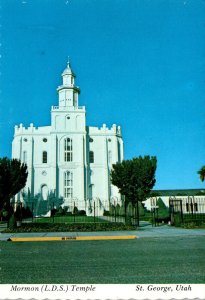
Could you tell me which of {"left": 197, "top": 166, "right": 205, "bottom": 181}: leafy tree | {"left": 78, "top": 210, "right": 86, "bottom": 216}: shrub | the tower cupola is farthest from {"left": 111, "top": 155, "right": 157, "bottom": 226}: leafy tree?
the tower cupola

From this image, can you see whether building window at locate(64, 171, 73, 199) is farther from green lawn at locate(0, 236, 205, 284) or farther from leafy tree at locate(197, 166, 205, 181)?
green lawn at locate(0, 236, 205, 284)

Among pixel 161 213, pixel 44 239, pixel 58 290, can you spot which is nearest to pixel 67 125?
pixel 161 213

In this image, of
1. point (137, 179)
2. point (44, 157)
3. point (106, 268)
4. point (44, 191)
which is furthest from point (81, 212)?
point (106, 268)

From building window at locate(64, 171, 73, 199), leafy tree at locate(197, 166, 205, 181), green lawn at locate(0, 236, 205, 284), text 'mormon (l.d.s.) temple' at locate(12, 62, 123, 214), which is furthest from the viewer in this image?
text 'mormon (l.d.s.) temple' at locate(12, 62, 123, 214)

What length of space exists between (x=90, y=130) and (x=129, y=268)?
5171 centimetres

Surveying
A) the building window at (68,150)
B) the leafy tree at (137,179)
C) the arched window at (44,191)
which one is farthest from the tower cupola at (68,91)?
the leafy tree at (137,179)

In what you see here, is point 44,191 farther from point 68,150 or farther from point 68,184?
point 68,150

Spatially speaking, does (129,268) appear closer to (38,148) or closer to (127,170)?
(127,170)

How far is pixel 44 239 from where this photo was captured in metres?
14.4

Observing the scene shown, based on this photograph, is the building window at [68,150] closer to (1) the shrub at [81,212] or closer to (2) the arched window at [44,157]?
(2) the arched window at [44,157]

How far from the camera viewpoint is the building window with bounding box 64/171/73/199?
53.2 m

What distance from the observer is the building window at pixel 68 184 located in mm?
53188

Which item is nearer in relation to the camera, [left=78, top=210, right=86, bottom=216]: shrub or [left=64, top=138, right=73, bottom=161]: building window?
[left=78, top=210, right=86, bottom=216]: shrub

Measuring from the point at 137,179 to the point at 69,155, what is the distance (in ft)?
79.2
